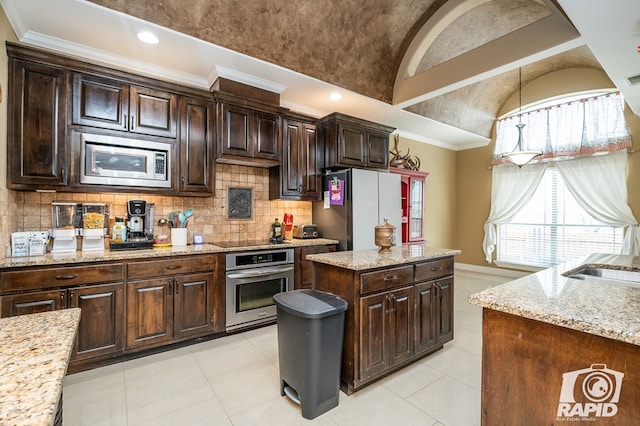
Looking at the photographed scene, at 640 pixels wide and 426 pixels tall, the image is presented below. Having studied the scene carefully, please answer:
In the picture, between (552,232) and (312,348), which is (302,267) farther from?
(552,232)

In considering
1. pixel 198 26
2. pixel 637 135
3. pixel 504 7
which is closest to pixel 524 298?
pixel 198 26

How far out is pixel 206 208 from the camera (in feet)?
11.7

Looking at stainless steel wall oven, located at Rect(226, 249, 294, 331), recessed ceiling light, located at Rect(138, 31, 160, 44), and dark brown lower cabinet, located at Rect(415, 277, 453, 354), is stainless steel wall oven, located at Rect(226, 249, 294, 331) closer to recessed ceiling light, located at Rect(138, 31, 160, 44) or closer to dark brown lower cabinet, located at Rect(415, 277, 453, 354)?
dark brown lower cabinet, located at Rect(415, 277, 453, 354)

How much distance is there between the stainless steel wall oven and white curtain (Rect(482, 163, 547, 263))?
4.60 m

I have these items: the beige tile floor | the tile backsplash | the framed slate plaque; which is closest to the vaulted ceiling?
the tile backsplash

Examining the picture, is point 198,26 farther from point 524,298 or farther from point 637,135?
point 637,135

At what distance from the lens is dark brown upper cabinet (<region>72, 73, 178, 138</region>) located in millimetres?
2594

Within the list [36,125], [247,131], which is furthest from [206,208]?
[36,125]

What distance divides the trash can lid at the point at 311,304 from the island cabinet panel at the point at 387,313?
0.49 ft

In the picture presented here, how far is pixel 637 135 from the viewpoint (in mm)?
4430

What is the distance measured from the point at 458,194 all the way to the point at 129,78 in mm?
6374

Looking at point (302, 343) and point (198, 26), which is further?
point (198, 26)

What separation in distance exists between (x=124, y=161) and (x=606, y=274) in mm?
4072

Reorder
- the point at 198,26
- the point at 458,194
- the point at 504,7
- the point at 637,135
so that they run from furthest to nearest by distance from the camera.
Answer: the point at 458,194
the point at 637,135
the point at 504,7
the point at 198,26
